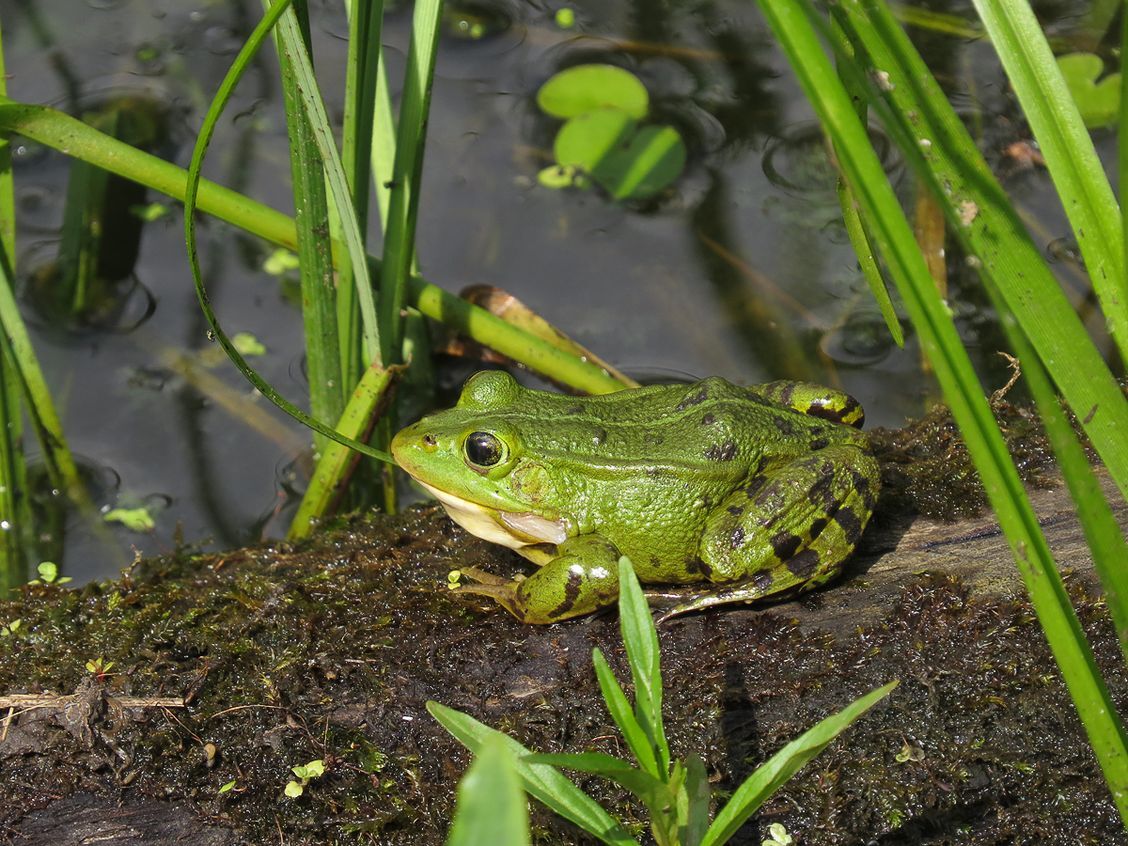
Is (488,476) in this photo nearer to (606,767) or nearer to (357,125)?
(357,125)

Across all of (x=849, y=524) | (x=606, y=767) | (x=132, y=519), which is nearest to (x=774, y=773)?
(x=606, y=767)

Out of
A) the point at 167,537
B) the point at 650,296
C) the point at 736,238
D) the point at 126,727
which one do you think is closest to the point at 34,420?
the point at 167,537

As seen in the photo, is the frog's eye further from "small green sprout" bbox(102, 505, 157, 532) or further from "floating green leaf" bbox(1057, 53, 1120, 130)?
"floating green leaf" bbox(1057, 53, 1120, 130)

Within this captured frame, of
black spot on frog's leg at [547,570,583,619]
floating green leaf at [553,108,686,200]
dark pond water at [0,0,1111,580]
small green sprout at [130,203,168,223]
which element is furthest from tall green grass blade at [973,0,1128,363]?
small green sprout at [130,203,168,223]

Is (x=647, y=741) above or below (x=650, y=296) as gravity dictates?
above

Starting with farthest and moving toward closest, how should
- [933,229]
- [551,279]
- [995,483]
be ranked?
[551,279]
[933,229]
[995,483]

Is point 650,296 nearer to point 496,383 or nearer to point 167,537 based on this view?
point 496,383
